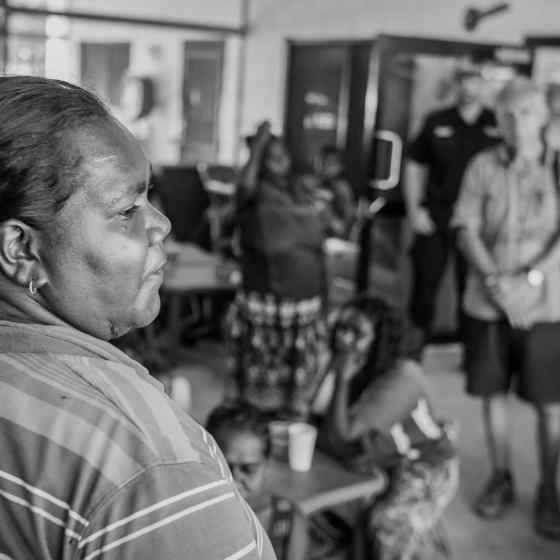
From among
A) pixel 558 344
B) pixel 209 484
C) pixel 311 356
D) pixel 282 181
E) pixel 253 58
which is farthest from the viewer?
pixel 253 58

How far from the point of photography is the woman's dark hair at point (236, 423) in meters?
2.30

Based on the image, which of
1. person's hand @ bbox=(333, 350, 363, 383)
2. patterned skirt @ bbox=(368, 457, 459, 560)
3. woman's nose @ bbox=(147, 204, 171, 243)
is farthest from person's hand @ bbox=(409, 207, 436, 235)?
woman's nose @ bbox=(147, 204, 171, 243)

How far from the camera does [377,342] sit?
300 cm

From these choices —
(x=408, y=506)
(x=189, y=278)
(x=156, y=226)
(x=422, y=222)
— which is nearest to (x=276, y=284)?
(x=189, y=278)

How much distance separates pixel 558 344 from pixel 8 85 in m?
2.91

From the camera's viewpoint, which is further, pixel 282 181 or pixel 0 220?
pixel 282 181

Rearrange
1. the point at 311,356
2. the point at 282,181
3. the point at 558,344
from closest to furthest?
1. the point at 558,344
2. the point at 282,181
3. the point at 311,356

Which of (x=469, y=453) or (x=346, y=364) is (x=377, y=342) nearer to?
(x=346, y=364)

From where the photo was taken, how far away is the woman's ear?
720 millimetres

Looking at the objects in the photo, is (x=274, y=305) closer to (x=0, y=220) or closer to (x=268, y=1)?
(x=0, y=220)

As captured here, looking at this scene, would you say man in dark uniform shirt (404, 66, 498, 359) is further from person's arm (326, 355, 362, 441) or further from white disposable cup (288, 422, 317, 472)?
white disposable cup (288, 422, 317, 472)

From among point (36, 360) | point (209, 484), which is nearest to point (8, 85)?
point (36, 360)

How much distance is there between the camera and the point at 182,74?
7.90 metres

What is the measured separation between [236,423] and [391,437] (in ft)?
2.14
